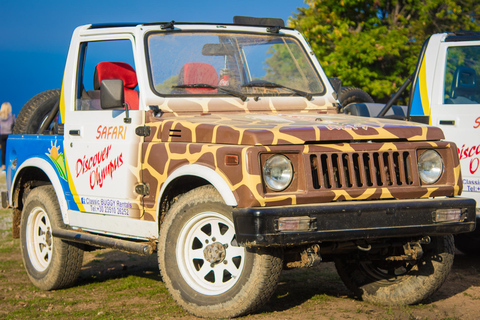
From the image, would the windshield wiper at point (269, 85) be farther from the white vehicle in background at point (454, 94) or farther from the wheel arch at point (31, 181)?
the wheel arch at point (31, 181)

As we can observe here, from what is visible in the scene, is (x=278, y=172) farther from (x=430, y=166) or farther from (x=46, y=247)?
(x=46, y=247)

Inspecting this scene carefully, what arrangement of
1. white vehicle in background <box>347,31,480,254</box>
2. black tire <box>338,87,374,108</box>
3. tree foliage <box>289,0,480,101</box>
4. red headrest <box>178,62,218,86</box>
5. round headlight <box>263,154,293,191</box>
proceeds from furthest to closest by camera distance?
tree foliage <box>289,0,480,101</box>
black tire <box>338,87,374,108</box>
white vehicle in background <box>347,31,480,254</box>
red headrest <box>178,62,218,86</box>
round headlight <box>263,154,293,191</box>

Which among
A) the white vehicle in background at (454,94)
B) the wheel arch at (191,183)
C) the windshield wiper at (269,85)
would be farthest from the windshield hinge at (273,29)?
the wheel arch at (191,183)

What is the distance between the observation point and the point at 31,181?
708cm

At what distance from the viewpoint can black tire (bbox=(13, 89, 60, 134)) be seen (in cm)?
726

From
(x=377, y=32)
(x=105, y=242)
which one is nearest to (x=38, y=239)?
(x=105, y=242)

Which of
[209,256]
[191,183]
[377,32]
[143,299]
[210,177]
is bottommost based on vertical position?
[143,299]

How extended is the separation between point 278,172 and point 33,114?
3.58m

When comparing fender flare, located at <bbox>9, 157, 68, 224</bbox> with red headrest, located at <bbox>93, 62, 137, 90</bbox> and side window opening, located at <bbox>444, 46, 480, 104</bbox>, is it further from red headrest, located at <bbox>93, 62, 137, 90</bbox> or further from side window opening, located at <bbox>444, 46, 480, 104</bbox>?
side window opening, located at <bbox>444, 46, 480, 104</bbox>

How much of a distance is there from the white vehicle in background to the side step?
3091 millimetres

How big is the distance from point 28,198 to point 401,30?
822 inches

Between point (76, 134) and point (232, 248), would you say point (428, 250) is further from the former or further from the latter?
point (76, 134)

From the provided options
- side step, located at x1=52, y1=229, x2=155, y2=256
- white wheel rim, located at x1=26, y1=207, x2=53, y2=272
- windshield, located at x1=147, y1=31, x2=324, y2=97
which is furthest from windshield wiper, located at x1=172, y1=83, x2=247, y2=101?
white wheel rim, located at x1=26, y1=207, x2=53, y2=272

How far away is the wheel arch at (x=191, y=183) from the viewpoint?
455 centimetres
